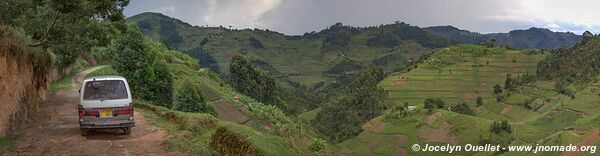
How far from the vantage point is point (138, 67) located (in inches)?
1226

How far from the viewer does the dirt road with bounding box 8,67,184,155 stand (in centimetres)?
1259

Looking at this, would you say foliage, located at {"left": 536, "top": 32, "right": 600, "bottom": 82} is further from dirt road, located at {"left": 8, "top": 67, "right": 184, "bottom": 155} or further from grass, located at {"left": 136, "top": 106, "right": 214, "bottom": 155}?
dirt road, located at {"left": 8, "top": 67, "right": 184, "bottom": 155}

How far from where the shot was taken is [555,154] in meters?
43.2

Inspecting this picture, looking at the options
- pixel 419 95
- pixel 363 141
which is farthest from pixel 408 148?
pixel 419 95

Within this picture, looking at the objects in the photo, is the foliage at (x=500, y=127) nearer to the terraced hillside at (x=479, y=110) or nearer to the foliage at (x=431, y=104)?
the terraced hillside at (x=479, y=110)

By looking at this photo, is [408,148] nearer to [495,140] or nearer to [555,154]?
[495,140]

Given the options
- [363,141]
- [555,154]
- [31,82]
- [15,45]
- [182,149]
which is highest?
[15,45]

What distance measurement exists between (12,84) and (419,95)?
9916 cm

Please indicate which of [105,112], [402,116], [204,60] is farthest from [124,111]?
[204,60]

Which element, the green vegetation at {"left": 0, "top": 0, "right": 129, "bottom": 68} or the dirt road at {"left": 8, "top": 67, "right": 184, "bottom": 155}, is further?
the green vegetation at {"left": 0, "top": 0, "right": 129, "bottom": 68}

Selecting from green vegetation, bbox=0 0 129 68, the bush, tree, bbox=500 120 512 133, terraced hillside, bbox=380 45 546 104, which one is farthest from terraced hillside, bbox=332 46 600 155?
green vegetation, bbox=0 0 129 68

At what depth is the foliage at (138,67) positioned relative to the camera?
100 ft

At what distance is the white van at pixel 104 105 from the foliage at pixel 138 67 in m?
16.9

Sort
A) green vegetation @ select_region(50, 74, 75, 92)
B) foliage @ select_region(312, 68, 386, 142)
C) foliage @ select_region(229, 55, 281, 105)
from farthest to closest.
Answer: foliage @ select_region(312, 68, 386, 142)
foliage @ select_region(229, 55, 281, 105)
green vegetation @ select_region(50, 74, 75, 92)
